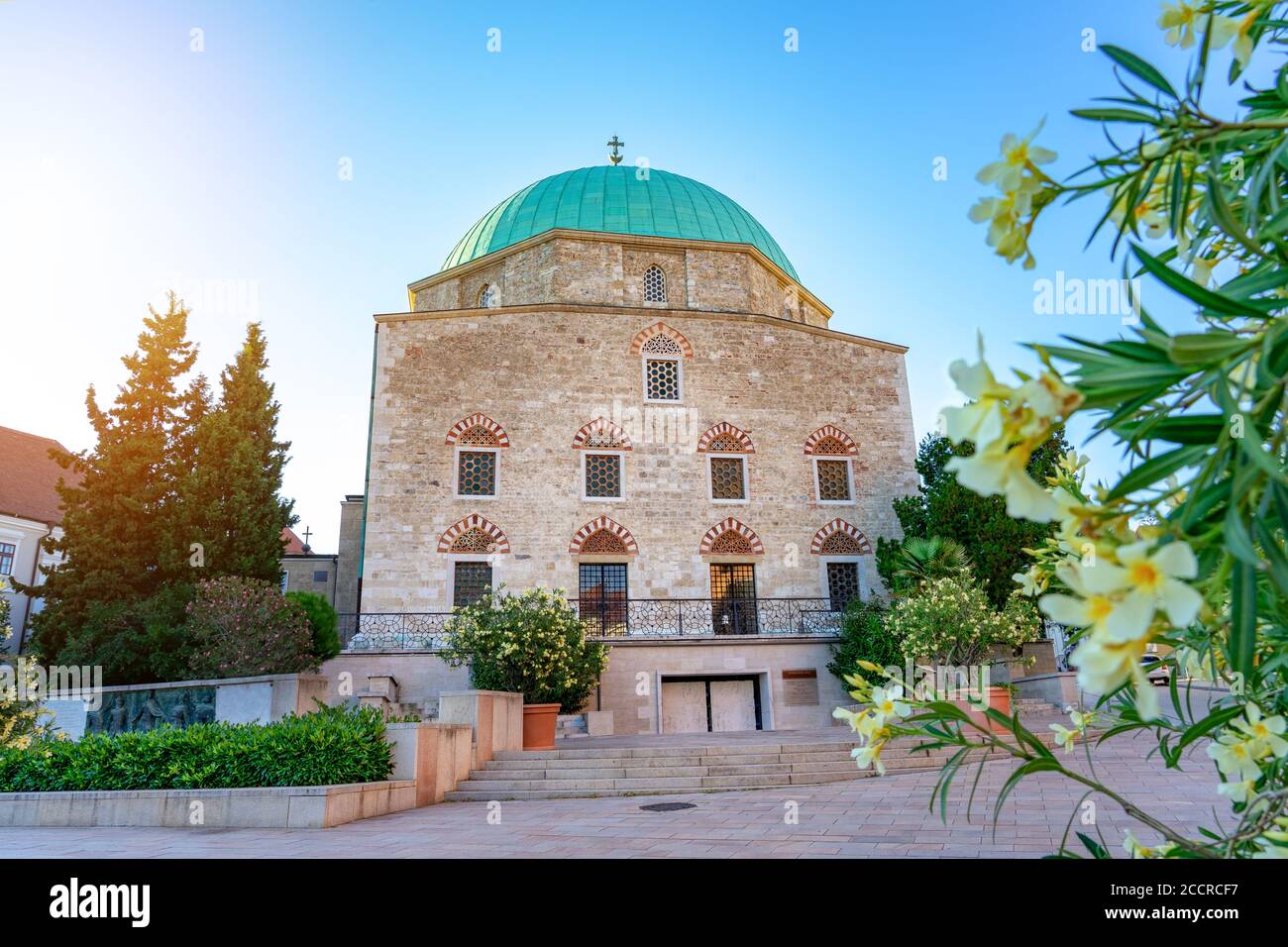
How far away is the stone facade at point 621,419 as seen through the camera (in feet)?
62.0

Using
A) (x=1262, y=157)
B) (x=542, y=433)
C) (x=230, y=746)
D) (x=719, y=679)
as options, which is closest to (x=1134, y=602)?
(x=1262, y=157)

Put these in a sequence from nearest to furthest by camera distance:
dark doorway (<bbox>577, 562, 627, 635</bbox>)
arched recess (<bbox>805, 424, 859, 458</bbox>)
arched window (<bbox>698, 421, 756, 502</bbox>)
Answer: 1. dark doorway (<bbox>577, 562, 627, 635</bbox>)
2. arched window (<bbox>698, 421, 756, 502</bbox>)
3. arched recess (<bbox>805, 424, 859, 458</bbox>)

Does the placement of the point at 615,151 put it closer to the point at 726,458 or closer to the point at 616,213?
the point at 616,213

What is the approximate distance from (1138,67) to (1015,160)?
33cm

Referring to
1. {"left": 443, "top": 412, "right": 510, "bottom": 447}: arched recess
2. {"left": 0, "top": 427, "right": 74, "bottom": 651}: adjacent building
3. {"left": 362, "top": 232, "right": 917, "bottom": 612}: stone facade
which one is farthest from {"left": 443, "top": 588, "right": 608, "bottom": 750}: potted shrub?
{"left": 0, "top": 427, "right": 74, "bottom": 651}: adjacent building

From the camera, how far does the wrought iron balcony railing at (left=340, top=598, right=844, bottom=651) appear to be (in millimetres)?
17734

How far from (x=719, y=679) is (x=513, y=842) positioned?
12.5 metres

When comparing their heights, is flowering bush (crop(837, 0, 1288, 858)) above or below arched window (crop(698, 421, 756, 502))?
below

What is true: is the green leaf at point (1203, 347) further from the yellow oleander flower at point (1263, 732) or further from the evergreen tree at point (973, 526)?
the evergreen tree at point (973, 526)

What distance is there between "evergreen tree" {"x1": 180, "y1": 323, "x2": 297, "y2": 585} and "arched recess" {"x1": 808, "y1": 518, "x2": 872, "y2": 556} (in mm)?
12594

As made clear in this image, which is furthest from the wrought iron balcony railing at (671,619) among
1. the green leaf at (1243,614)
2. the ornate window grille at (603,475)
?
the green leaf at (1243,614)

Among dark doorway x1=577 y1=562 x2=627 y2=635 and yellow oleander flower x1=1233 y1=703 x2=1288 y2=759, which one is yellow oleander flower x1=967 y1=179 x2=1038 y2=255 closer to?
yellow oleander flower x1=1233 y1=703 x2=1288 y2=759

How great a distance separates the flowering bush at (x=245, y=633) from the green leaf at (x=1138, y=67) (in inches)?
513
